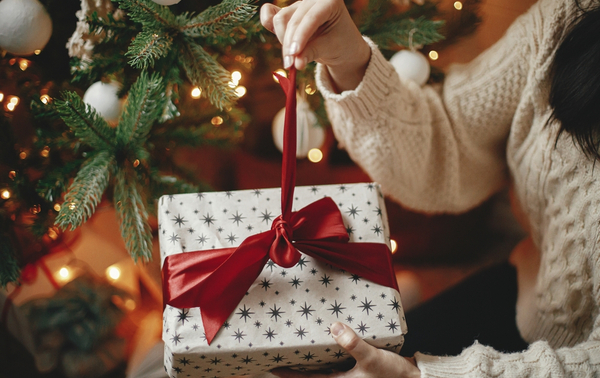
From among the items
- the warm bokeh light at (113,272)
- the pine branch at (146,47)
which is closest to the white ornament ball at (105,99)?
the pine branch at (146,47)

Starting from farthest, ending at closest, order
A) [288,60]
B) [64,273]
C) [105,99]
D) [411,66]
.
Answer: [64,273]
[411,66]
[105,99]
[288,60]

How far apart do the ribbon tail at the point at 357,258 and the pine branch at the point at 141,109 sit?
27 centimetres

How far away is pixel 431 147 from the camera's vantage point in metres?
0.79

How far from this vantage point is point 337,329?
0.48 meters

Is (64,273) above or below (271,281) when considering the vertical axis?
below

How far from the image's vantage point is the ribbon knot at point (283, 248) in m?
0.49

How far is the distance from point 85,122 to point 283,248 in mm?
302

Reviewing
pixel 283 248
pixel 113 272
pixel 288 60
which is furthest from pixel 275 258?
pixel 113 272

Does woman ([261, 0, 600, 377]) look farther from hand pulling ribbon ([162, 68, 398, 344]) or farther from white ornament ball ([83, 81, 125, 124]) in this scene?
white ornament ball ([83, 81, 125, 124])

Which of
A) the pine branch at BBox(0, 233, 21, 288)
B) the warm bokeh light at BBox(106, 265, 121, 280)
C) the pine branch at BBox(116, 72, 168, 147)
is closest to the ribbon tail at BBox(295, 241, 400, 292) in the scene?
the pine branch at BBox(116, 72, 168, 147)

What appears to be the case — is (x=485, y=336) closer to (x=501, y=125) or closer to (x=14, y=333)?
(x=501, y=125)

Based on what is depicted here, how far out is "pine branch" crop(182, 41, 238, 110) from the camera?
1.83 feet

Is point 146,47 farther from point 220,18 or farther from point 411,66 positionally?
point 411,66

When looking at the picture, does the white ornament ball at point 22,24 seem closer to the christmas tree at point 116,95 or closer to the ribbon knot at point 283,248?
the christmas tree at point 116,95
